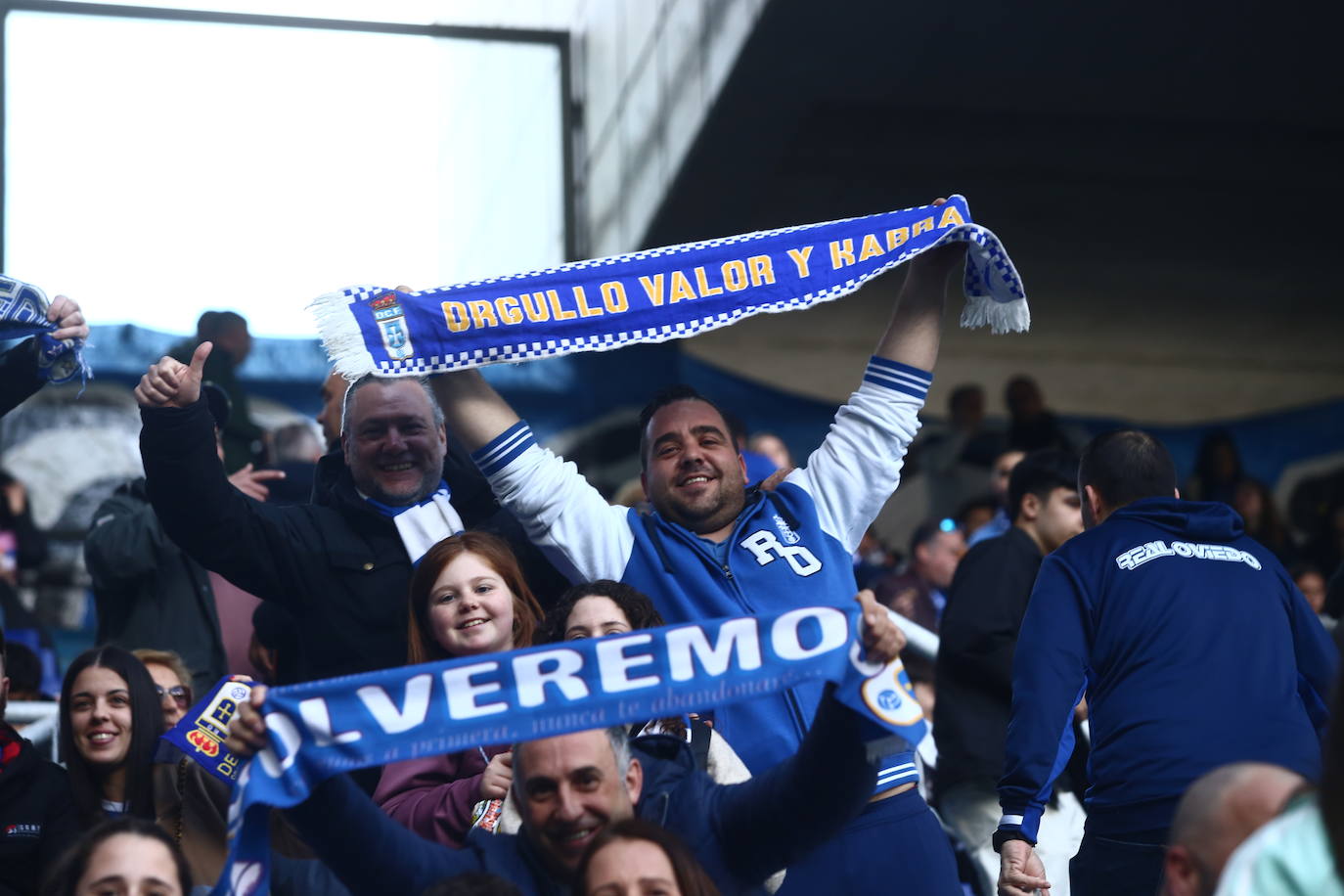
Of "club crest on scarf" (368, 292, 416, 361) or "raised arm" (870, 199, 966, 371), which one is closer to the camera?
"club crest on scarf" (368, 292, 416, 361)

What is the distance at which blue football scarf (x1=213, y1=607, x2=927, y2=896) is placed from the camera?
350 centimetres

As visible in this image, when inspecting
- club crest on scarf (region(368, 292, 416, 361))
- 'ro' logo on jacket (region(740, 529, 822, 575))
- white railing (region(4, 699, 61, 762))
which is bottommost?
white railing (region(4, 699, 61, 762))

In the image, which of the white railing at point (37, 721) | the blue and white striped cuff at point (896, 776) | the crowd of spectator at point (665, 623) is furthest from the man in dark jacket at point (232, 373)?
the blue and white striped cuff at point (896, 776)

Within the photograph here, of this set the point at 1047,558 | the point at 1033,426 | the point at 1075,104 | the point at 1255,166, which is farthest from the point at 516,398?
the point at 1047,558

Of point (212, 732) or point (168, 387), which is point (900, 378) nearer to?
point (168, 387)

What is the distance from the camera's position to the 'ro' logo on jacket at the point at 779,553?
4613mm

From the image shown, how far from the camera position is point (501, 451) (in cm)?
468

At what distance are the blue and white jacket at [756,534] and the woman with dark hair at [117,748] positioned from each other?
1.10 metres

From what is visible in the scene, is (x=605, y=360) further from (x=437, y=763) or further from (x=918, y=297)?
(x=437, y=763)

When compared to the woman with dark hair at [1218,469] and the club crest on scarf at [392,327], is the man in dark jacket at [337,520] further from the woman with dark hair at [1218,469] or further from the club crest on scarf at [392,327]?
the woman with dark hair at [1218,469]

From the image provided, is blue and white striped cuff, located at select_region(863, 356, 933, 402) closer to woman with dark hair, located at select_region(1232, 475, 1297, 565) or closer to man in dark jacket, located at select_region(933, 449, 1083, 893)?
man in dark jacket, located at select_region(933, 449, 1083, 893)

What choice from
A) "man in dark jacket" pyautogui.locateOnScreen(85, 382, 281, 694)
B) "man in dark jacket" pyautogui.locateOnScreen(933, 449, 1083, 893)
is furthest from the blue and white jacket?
"man in dark jacket" pyautogui.locateOnScreen(85, 382, 281, 694)

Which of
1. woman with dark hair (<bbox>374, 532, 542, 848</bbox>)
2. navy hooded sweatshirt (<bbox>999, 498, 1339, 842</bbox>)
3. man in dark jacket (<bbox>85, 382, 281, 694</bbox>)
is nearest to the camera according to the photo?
woman with dark hair (<bbox>374, 532, 542, 848</bbox>)

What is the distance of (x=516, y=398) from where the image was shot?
437 inches
